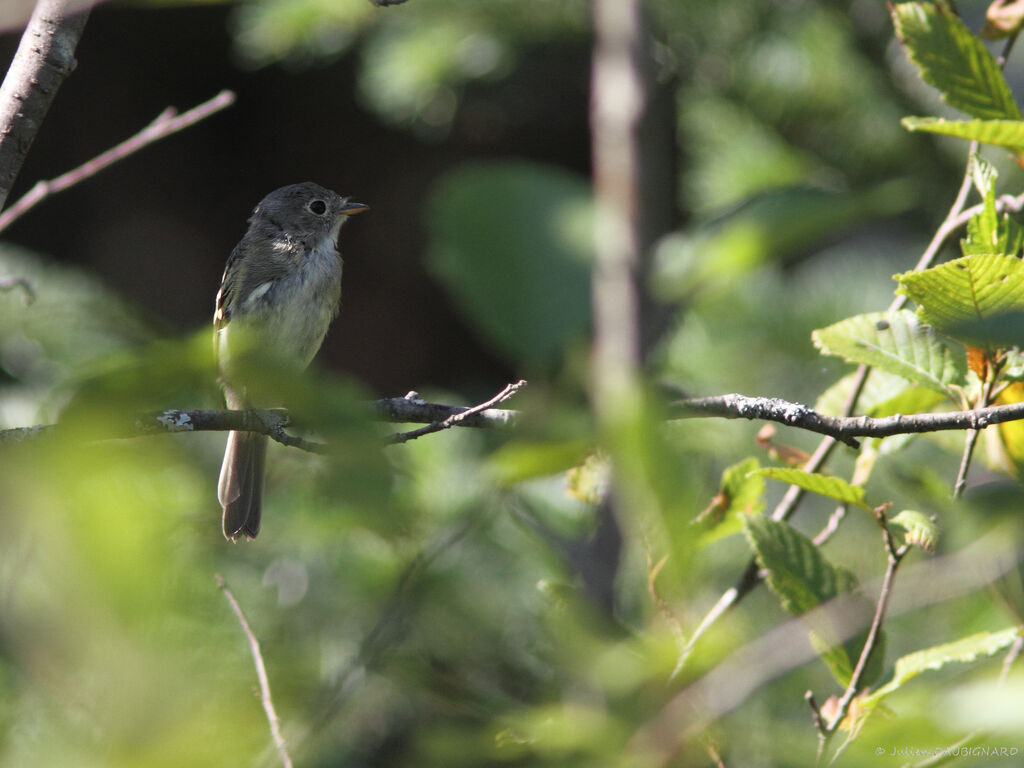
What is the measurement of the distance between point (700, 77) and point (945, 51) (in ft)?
6.15

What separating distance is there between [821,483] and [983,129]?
0.55 m

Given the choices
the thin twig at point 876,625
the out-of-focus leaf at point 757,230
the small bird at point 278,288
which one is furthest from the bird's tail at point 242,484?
the thin twig at point 876,625

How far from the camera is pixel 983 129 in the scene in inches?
59.0

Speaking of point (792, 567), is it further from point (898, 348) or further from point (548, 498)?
point (548, 498)

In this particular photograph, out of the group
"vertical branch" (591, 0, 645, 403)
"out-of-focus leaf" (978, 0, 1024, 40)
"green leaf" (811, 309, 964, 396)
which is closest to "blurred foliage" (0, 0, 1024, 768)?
"green leaf" (811, 309, 964, 396)

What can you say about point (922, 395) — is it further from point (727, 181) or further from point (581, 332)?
point (727, 181)

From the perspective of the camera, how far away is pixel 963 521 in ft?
5.89

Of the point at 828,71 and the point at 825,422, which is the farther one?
the point at 828,71

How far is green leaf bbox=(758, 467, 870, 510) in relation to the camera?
147 cm

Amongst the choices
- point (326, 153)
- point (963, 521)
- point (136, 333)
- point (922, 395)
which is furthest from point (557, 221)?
point (326, 153)

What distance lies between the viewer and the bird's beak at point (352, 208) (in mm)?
3499

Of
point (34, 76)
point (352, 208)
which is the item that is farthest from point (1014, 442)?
point (352, 208)

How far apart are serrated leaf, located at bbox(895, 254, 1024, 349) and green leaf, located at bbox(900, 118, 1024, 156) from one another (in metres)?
0.24

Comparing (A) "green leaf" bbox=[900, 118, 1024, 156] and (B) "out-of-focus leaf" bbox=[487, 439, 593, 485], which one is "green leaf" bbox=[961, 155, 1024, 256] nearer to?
(A) "green leaf" bbox=[900, 118, 1024, 156]
